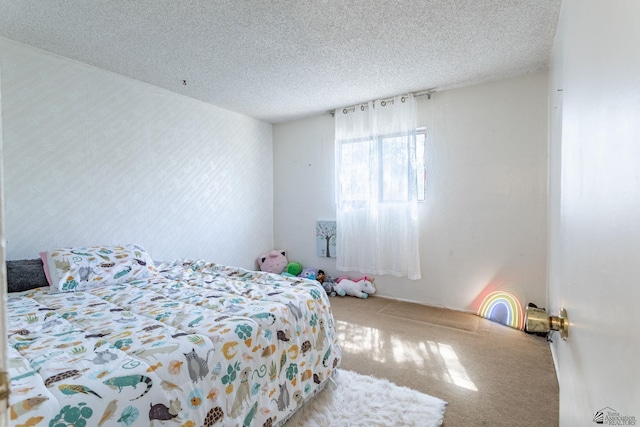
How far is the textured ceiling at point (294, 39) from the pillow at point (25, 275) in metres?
1.64

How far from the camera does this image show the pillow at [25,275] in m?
Answer: 2.01

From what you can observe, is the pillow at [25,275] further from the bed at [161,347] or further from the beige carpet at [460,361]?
the beige carpet at [460,361]

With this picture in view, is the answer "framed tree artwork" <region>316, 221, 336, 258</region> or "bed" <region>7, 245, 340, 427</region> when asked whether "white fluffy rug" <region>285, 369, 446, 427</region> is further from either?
"framed tree artwork" <region>316, 221, 336, 258</region>

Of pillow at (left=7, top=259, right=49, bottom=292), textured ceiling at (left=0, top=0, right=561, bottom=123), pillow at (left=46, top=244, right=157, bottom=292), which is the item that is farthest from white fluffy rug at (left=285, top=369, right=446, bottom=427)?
textured ceiling at (left=0, top=0, right=561, bottom=123)

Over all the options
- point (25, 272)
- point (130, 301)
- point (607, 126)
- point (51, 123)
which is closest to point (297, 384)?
point (130, 301)

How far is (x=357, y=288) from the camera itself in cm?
378

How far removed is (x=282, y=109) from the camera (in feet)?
12.9

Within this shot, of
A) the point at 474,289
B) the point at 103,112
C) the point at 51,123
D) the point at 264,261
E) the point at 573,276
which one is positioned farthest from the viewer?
the point at 264,261

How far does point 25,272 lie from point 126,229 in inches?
35.1

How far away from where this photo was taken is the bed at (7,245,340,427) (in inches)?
37.1

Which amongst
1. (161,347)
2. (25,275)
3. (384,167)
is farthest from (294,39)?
(25,275)

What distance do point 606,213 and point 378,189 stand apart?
3.20 m

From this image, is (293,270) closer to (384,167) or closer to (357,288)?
(357,288)

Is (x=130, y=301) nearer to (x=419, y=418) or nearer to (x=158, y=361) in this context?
(x=158, y=361)
